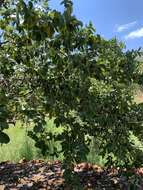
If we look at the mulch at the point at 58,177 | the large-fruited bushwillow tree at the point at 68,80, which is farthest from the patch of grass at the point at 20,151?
the large-fruited bushwillow tree at the point at 68,80

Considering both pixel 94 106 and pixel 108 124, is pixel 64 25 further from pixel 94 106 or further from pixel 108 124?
pixel 108 124

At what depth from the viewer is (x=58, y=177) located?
6.64 m

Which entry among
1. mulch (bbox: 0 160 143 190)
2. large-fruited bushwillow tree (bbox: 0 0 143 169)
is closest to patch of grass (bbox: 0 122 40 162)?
mulch (bbox: 0 160 143 190)

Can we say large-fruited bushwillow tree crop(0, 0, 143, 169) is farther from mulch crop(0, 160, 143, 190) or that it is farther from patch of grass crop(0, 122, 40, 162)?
patch of grass crop(0, 122, 40, 162)

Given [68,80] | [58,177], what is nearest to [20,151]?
[58,177]

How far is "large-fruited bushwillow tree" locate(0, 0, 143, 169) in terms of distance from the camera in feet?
13.4

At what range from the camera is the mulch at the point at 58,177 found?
19.6 ft

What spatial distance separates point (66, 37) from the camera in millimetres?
4055

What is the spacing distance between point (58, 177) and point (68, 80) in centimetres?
248

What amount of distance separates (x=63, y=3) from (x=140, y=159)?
2.02 metres

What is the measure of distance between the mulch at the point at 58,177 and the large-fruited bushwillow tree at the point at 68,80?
2.46 feet

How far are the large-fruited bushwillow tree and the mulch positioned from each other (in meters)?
0.75

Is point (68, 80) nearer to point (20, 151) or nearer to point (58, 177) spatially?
point (58, 177)

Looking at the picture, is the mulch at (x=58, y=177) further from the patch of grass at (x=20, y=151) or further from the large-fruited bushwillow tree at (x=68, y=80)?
the patch of grass at (x=20, y=151)
